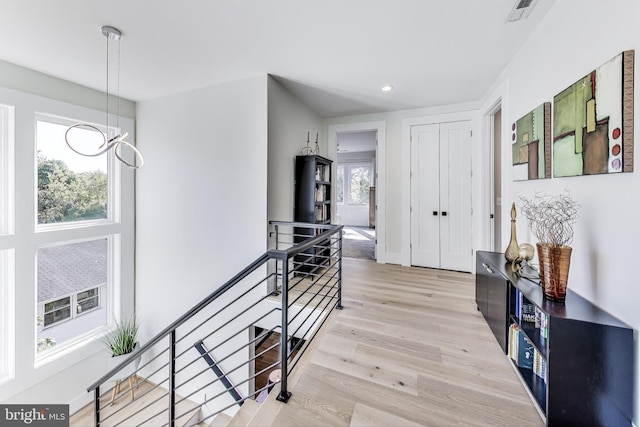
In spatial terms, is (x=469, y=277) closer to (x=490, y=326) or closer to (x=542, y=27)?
(x=490, y=326)

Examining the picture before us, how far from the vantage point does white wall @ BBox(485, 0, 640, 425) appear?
118cm

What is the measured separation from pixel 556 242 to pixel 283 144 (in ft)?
9.00

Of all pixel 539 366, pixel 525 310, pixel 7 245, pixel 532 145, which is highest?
pixel 532 145

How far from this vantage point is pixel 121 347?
3441 millimetres

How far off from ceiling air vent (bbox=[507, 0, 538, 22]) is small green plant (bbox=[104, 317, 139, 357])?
211 inches

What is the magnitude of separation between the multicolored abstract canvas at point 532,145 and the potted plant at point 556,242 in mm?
287

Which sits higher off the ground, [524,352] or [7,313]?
[524,352]

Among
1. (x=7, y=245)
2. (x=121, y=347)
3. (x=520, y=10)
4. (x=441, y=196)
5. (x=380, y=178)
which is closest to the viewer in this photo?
(x=520, y=10)

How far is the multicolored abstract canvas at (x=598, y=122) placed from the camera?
1175 millimetres

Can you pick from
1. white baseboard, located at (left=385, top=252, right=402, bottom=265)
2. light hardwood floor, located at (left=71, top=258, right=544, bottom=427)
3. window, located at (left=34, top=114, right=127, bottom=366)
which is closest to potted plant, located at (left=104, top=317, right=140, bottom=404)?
window, located at (left=34, top=114, right=127, bottom=366)

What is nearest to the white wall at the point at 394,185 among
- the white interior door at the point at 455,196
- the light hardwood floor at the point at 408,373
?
the white interior door at the point at 455,196

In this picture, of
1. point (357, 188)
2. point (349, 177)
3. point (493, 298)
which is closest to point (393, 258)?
point (493, 298)

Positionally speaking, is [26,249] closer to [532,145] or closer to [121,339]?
[121,339]

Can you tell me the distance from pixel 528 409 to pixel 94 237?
474cm
